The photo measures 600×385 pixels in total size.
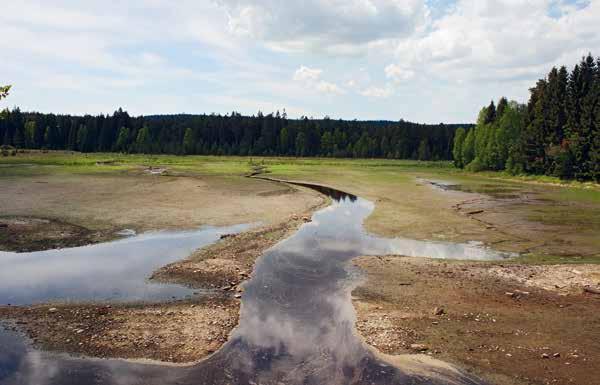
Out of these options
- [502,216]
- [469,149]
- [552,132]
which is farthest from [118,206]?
[469,149]

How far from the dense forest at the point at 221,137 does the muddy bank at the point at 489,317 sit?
15140 centimetres

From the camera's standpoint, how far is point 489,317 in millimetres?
18750

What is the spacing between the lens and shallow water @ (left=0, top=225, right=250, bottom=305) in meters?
20.7

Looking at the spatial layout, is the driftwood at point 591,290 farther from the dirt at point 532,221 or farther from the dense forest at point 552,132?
the dense forest at point 552,132

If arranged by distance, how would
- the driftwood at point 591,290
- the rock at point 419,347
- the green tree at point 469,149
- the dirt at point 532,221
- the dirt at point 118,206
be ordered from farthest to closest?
the green tree at point 469,149 < the dirt at point 118,206 < the dirt at point 532,221 < the driftwood at point 591,290 < the rock at point 419,347

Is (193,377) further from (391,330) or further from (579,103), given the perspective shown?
(579,103)

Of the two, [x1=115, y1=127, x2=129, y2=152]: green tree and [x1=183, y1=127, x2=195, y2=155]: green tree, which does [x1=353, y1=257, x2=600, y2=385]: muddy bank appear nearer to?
[x1=183, y1=127, x2=195, y2=155]: green tree

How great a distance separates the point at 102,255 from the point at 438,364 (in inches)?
778

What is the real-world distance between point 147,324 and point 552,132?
3462 inches

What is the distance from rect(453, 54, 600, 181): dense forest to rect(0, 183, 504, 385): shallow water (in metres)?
67.0

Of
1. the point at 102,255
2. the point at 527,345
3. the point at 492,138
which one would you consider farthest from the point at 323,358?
the point at 492,138

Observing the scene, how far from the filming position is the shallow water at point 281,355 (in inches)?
551

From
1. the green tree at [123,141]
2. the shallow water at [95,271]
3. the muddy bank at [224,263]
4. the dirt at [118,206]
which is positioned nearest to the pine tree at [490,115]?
the dirt at [118,206]

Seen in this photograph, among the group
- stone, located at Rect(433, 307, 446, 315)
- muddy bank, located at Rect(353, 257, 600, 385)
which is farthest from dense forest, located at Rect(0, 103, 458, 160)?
stone, located at Rect(433, 307, 446, 315)
